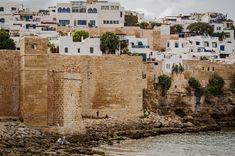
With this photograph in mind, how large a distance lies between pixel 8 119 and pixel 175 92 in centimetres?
1539

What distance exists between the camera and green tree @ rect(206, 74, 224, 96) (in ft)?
142

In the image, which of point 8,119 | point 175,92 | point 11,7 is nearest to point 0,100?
point 8,119

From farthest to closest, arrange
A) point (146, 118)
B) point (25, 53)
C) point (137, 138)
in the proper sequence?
1. point (146, 118)
2. point (137, 138)
3. point (25, 53)

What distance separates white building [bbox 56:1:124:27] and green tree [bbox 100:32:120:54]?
9.49 m

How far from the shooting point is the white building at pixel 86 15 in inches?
2162

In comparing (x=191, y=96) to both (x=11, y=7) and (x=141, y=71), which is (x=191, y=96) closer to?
(x=141, y=71)

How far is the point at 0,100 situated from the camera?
30328mm

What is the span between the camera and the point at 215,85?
4353cm

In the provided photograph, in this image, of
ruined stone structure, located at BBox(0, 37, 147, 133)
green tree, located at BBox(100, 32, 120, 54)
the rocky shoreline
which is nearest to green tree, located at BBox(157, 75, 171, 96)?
the rocky shoreline

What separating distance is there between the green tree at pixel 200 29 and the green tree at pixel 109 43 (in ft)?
54.1

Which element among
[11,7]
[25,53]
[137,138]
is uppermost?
[11,7]

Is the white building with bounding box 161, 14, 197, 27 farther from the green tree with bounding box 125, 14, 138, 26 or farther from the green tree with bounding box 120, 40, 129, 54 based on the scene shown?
the green tree with bounding box 120, 40, 129, 54

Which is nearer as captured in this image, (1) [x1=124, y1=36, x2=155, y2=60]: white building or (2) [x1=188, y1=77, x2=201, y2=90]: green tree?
(2) [x1=188, y1=77, x2=201, y2=90]: green tree

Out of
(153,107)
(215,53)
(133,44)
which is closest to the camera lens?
(153,107)
